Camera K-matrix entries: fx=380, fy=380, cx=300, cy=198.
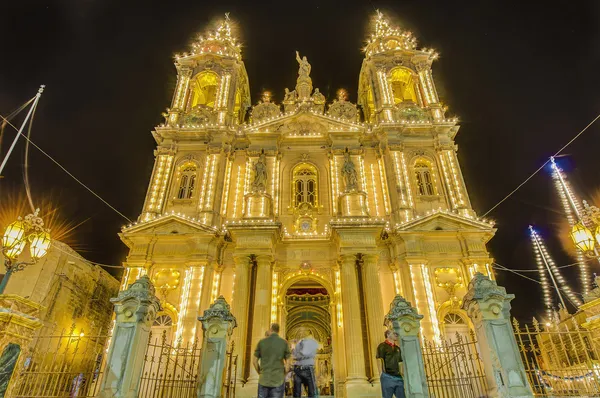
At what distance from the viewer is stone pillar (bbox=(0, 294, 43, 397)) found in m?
7.62

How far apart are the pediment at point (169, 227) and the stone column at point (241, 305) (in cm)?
250

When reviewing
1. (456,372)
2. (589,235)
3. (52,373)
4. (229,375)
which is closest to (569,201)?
(589,235)

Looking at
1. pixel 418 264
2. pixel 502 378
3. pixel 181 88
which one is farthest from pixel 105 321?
pixel 502 378

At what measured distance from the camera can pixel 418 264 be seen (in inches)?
712

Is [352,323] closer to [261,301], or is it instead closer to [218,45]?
[261,301]

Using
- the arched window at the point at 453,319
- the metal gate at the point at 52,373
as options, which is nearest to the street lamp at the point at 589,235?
the arched window at the point at 453,319

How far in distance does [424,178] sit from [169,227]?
47.6 feet

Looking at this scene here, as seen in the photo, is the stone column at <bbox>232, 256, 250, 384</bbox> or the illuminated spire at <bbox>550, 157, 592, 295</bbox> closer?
the stone column at <bbox>232, 256, 250, 384</bbox>

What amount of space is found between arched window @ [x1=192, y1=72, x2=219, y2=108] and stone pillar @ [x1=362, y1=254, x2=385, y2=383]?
16.4 m

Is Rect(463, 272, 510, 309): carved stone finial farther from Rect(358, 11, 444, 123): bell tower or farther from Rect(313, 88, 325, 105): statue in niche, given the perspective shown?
Rect(313, 88, 325, 105): statue in niche

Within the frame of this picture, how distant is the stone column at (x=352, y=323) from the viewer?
14953 mm

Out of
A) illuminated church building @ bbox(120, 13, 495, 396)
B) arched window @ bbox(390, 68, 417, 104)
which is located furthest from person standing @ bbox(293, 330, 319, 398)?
arched window @ bbox(390, 68, 417, 104)

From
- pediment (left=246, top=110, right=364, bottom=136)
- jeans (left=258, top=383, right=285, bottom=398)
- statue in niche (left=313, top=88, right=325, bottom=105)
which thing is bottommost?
jeans (left=258, top=383, right=285, bottom=398)

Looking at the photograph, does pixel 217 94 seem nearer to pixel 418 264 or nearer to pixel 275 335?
pixel 418 264
